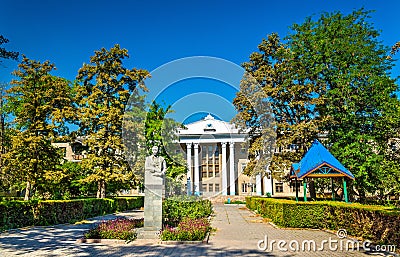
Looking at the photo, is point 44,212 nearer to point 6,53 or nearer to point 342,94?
point 6,53

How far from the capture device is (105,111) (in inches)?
1032

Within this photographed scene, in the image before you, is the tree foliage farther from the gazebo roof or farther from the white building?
the white building

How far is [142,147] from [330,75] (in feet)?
48.3

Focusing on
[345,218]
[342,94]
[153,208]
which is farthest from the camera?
[342,94]

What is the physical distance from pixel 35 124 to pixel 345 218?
67.3 feet

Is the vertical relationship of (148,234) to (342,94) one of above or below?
below

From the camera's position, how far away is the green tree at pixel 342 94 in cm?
1938

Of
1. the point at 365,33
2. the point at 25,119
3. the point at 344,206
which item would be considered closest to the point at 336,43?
the point at 365,33

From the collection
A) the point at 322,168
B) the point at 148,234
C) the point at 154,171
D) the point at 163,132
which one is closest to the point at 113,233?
the point at 148,234

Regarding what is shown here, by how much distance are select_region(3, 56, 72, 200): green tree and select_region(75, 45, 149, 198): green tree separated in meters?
2.31

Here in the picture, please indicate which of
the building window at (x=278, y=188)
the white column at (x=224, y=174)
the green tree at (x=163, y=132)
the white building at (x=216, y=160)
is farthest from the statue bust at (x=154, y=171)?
the building window at (x=278, y=188)

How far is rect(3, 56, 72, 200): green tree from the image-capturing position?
22750 millimetres

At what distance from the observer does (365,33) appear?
21109mm

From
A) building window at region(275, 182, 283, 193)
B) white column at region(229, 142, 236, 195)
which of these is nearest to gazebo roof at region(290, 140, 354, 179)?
white column at region(229, 142, 236, 195)
